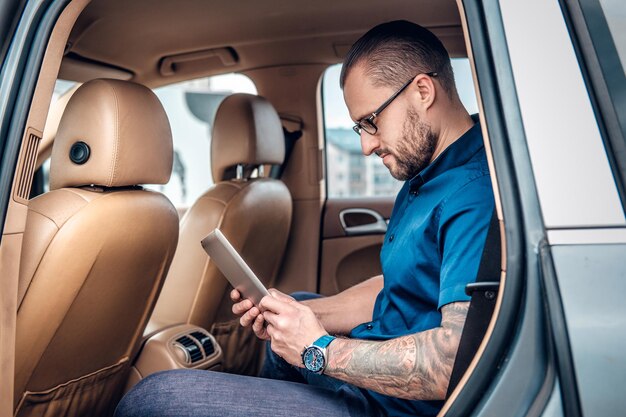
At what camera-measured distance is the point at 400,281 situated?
1477 mm

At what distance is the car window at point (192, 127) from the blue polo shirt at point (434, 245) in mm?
1769

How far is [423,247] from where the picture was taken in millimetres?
1415

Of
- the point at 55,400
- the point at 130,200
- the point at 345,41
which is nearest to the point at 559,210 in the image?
the point at 130,200

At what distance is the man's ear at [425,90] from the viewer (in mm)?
1536

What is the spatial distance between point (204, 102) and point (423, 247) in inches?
121

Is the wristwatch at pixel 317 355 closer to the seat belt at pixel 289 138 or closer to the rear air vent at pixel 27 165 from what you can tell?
the rear air vent at pixel 27 165

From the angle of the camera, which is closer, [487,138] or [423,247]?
[487,138]

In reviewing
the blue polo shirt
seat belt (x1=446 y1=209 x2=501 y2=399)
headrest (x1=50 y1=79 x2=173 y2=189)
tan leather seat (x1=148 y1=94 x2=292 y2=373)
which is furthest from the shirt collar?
tan leather seat (x1=148 y1=94 x2=292 y2=373)

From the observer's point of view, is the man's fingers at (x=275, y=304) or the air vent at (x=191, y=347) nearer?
the man's fingers at (x=275, y=304)

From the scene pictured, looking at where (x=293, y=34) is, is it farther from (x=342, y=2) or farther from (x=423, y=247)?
(x=423, y=247)

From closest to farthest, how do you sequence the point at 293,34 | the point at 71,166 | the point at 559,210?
the point at 559,210 → the point at 71,166 → the point at 293,34

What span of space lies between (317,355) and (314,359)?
0.01 m

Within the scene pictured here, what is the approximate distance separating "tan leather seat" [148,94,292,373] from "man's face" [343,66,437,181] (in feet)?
3.23

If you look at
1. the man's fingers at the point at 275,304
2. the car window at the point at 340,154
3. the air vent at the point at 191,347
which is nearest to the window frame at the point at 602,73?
the man's fingers at the point at 275,304
